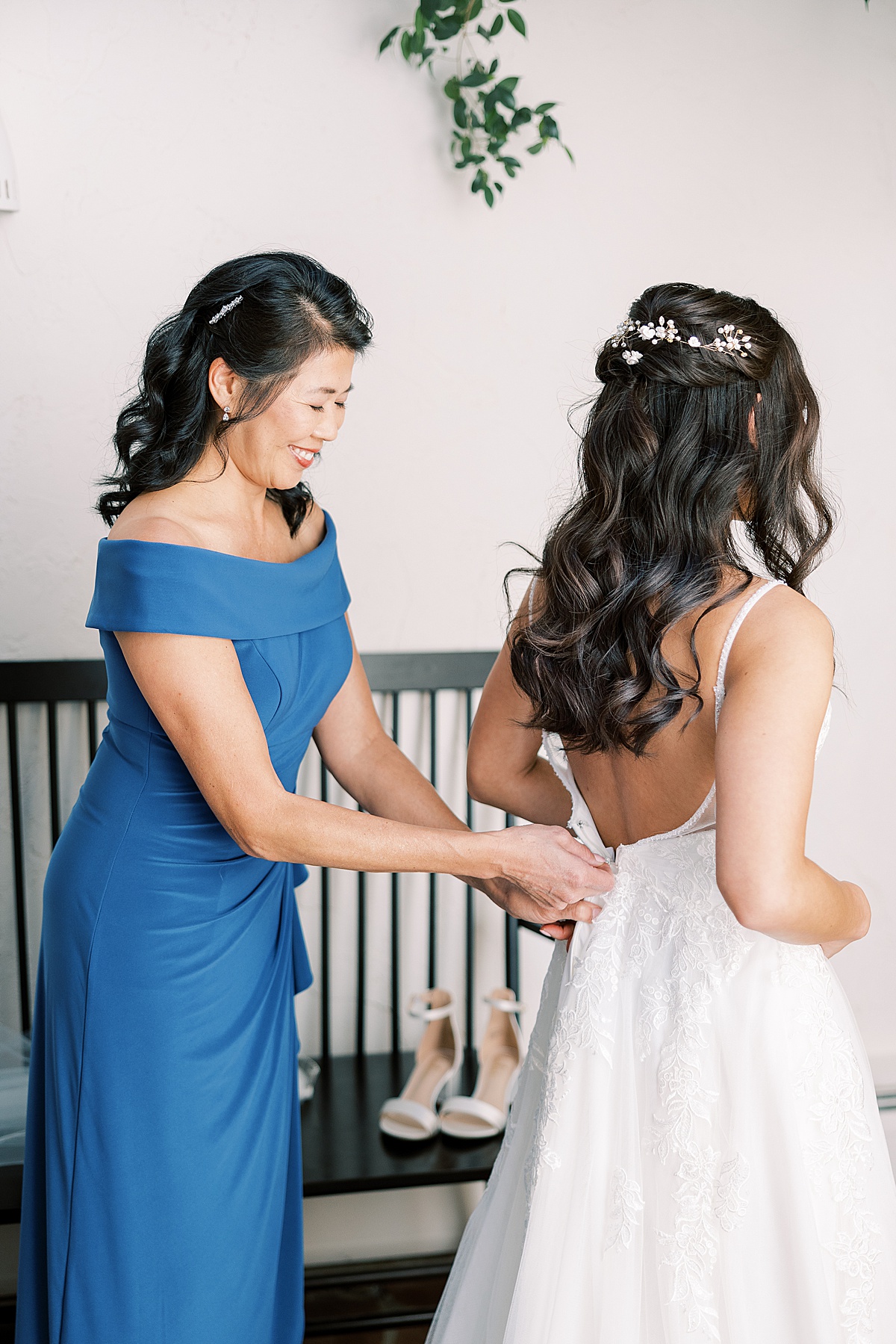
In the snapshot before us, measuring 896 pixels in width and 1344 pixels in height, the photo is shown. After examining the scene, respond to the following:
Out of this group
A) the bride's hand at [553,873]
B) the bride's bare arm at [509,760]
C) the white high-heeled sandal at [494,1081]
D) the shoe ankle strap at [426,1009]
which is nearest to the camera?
the bride's hand at [553,873]

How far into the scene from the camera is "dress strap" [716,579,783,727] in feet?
3.47

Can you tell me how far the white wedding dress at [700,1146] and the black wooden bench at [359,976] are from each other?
33.5 inches

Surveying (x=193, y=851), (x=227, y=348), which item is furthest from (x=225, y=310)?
(x=193, y=851)

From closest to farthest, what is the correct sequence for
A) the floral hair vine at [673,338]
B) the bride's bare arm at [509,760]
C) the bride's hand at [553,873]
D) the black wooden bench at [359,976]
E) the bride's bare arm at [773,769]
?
1. the bride's bare arm at [773,769]
2. the floral hair vine at [673,338]
3. the bride's hand at [553,873]
4. the bride's bare arm at [509,760]
5. the black wooden bench at [359,976]

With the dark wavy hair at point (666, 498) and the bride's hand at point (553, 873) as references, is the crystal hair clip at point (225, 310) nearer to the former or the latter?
the dark wavy hair at point (666, 498)

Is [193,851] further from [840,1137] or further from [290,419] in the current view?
[840,1137]

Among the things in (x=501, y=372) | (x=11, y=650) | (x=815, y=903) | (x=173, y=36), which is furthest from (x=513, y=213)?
(x=815, y=903)

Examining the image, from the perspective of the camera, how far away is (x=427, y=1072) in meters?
2.27

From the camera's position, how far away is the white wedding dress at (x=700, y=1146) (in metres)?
1.07

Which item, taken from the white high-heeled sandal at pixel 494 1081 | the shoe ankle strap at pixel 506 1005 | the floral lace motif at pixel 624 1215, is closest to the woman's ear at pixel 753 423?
the floral lace motif at pixel 624 1215

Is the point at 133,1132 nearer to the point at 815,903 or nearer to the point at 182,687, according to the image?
the point at 182,687

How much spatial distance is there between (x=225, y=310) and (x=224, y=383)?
0.09 m

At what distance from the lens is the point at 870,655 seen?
270 cm

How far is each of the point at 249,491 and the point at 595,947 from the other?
0.76 metres
